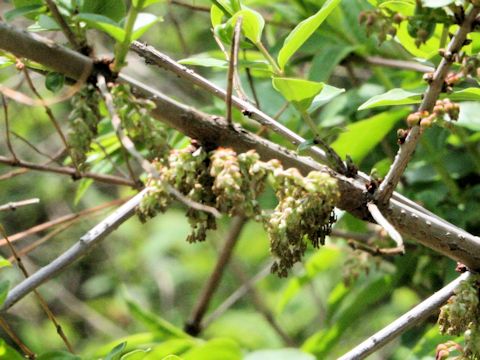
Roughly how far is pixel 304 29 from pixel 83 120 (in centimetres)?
39

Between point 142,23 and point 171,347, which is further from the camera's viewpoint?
point 171,347

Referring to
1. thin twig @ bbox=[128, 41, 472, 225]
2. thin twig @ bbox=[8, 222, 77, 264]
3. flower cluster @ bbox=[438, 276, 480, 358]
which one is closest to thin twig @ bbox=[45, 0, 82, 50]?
thin twig @ bbox=[128, 41, 472, 225]

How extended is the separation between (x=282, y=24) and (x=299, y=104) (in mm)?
1155

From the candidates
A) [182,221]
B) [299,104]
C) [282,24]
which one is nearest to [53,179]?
[182,221]

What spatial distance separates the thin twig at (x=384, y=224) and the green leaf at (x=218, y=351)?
40 cm

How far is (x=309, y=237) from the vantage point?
43.8 inches

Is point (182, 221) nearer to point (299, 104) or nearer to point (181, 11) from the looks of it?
point (181, 11)

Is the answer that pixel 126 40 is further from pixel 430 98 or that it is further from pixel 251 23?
pixel 430 98

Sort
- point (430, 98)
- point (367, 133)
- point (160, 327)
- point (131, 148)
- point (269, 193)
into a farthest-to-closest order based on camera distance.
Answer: point (269, 193)
point (160, 327)
point (367, 133)
point (430, 98)
point (131, 148)

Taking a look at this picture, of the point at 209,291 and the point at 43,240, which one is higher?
the point at 43,240

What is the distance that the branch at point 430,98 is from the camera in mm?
1065

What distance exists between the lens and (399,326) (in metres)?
1.20

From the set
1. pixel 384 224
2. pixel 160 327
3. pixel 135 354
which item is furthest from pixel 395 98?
pixel 160 327

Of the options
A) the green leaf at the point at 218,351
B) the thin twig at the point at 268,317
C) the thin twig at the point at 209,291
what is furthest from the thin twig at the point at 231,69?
the thin twig at the point at 268,317
